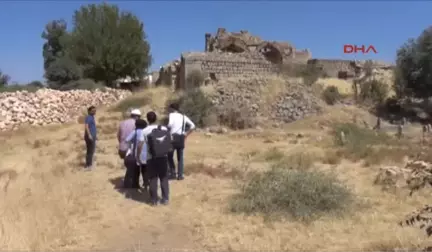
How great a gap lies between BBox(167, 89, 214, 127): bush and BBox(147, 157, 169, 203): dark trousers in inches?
530

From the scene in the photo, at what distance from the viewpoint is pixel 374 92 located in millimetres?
28250

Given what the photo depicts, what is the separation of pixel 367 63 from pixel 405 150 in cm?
2700

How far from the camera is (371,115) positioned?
2589 centimetres

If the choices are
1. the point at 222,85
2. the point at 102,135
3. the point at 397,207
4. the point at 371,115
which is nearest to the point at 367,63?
the point at 371,115

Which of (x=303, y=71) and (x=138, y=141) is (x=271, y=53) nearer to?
(x=303, y=71)

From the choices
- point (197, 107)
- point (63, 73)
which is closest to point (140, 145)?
point (197, 107)

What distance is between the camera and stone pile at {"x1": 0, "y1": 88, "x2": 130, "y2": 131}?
2344 cm

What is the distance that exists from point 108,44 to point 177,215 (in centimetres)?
3279

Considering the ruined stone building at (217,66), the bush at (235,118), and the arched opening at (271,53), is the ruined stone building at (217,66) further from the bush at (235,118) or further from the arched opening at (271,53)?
the bush at (235,118)

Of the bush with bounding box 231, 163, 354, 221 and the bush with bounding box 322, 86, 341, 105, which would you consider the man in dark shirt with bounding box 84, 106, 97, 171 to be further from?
the bush with bounding box 322, 86, 341, 105

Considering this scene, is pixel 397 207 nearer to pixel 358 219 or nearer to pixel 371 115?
pixel 358 219

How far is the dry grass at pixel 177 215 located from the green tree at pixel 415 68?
16993mm

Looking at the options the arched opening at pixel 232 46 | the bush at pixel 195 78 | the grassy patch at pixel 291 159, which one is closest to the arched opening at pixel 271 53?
the arched opening at pixel 232 46

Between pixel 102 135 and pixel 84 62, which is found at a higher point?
pixel 84 62
